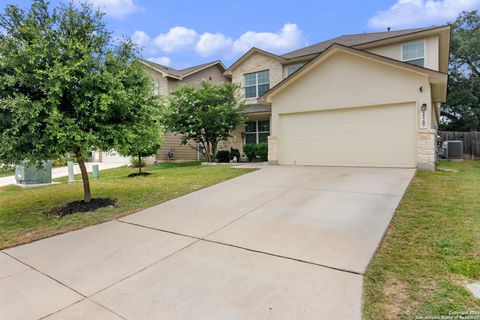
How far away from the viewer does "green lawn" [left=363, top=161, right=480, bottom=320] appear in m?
2.50

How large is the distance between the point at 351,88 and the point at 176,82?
11861 millimetres

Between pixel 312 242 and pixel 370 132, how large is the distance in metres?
8.15

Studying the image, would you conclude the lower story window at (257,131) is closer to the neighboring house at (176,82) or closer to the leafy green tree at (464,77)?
the neighboring house at (176,82)

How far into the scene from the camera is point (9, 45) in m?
5.33

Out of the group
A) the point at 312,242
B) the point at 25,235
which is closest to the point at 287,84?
the point at 312,242

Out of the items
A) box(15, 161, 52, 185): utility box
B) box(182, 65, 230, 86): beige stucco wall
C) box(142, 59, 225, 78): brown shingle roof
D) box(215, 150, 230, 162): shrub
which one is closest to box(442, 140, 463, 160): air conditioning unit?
box(215, 150, 230, 162): shrub

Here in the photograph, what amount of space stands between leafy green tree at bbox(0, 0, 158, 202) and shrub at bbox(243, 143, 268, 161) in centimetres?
987

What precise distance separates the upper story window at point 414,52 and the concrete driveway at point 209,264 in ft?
32.2

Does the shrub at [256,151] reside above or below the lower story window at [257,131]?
below

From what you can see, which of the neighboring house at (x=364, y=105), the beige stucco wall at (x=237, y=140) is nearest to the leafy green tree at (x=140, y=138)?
the neighboring house at (x=364, y=105)

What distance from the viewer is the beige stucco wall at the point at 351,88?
988 centimetres

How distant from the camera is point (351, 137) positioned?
36.6ft

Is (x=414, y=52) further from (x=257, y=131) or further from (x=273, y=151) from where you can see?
(x=257, y=131)

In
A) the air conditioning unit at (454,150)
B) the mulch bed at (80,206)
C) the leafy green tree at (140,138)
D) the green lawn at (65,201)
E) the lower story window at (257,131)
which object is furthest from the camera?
the lower story window at (257,131)
